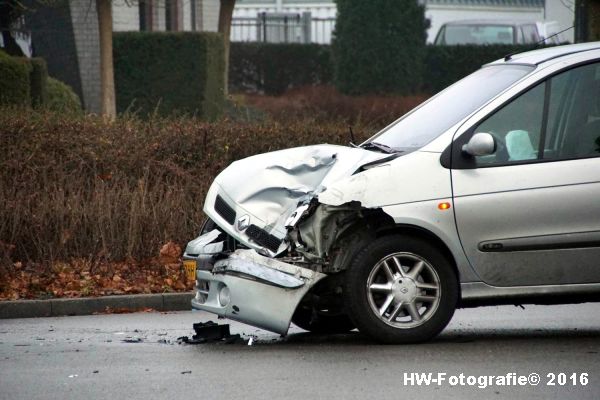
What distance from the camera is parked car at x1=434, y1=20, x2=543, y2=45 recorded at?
116 ft

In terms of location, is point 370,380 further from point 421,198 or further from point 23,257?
point 23,257

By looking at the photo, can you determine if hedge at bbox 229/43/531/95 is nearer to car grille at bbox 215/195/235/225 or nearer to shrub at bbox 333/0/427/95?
shrub at bbox 333/0/427/95

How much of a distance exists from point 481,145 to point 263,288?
160 cm

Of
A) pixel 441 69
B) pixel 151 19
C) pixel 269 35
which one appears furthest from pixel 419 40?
pixel 269 35

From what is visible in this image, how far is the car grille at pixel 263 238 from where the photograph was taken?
8156 mm

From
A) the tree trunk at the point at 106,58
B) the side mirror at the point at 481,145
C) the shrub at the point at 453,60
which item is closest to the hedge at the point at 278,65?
the shrub at the point at 453,60

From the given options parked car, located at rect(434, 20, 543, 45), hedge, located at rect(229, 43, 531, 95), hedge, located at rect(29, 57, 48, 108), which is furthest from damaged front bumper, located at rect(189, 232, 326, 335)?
parked car, located at rect(434, 20, 543, 45)

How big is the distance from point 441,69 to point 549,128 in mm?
25894

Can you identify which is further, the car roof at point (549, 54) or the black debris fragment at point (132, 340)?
the black debris fragment at point (132, 340)

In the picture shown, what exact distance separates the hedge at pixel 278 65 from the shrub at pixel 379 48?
1524 mm

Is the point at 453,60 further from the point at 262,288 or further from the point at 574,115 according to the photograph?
the point at 262,288

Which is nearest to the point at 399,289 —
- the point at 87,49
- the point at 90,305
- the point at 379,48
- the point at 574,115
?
the point at 574,115

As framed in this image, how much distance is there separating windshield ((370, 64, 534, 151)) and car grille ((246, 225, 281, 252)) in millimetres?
1060

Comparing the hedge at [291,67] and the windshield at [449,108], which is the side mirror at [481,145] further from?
the hedge at [291,67]
